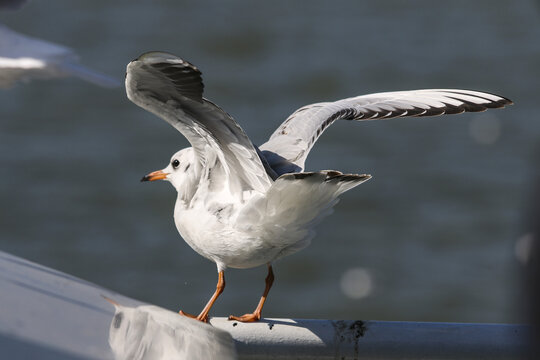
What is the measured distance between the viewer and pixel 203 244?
8.61 ft

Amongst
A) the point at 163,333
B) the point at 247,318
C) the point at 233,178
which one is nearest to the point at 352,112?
the point at 233,178

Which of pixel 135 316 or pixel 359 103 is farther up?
pixel 359 103

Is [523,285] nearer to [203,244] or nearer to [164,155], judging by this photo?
[203,244]

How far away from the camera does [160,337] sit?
146 centimetres

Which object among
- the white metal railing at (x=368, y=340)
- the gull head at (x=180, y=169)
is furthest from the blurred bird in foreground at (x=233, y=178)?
the white metal railing at (x=368, y=340)

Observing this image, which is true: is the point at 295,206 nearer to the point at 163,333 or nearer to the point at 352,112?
the point at 352,112

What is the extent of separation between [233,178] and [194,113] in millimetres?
268

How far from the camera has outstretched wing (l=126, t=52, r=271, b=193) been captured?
7.30 ft

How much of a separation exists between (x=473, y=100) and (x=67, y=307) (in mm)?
2087

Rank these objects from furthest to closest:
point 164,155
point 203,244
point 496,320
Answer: point 164,155 < point 496,320 < point 203,244

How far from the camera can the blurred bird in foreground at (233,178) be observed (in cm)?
232

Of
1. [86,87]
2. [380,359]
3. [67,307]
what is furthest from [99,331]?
[86,87]

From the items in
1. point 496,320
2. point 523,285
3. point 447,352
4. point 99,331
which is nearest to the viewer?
point 523,285

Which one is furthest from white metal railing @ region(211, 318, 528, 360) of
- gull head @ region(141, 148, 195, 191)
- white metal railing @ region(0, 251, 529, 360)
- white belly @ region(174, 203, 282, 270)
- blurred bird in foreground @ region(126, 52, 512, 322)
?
gull head @ region(141, 148, 195, 191)
